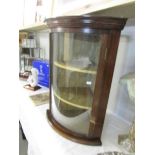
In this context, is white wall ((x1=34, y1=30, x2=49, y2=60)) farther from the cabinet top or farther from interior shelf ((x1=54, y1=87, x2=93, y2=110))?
the cabinet top

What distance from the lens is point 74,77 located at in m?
0.77

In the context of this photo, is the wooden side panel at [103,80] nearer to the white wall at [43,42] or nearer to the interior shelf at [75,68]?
the interior shelf at [75,68]

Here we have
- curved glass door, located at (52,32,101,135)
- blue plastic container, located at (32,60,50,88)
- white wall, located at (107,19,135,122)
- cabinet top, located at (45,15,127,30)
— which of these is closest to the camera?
cabinet top, located at (45,15,127,30)

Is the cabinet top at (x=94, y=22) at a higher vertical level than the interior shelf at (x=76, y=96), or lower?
higher

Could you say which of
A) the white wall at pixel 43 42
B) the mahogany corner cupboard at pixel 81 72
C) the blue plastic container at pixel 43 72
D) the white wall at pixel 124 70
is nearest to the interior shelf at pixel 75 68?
the mahogany corner cupboard at pixel 81 72

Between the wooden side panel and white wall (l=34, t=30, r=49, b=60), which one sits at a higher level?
white wall (l=34, t=30, r=49, b=60)

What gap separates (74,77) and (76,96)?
0.09 m

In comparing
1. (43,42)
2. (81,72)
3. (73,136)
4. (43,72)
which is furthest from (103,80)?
(43,42)

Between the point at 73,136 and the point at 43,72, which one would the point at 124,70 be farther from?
the point at 43,72

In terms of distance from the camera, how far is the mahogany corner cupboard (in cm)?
60

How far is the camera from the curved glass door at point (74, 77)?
0.68 m

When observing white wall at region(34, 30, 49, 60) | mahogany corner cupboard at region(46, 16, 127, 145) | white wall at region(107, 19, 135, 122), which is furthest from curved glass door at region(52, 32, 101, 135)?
white wall at region(34, 30, 49, 60)
